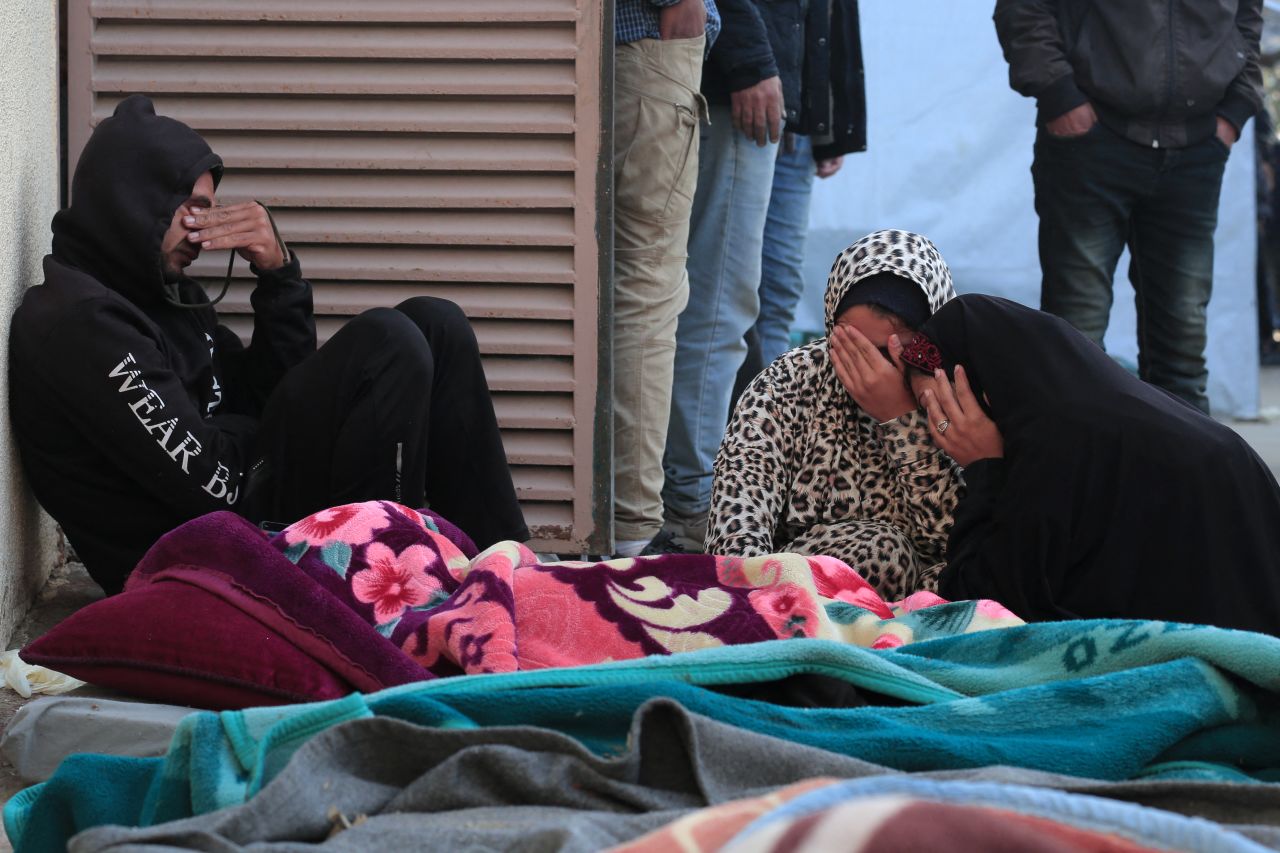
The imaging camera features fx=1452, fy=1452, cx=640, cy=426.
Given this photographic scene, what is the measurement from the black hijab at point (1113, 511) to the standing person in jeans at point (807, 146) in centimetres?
187

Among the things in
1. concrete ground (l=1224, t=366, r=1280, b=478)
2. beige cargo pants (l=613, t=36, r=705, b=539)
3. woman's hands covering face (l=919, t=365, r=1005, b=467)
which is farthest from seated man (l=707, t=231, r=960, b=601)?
concrete ground (l=1224, t=366, r=1280, b=478)

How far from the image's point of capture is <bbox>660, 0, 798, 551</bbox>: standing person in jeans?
12.8ft

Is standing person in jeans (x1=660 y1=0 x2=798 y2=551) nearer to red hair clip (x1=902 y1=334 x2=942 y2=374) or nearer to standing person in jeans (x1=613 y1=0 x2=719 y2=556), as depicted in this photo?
standing person in jeans (x1=613 y1=0 x2=719 y2=556)

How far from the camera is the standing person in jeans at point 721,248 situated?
3.89 m

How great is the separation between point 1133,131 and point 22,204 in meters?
2.92

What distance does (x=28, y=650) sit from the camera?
1939 mm

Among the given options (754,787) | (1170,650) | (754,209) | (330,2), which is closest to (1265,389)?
(754,209)

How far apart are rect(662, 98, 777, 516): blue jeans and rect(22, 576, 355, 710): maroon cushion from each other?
7.24 feet

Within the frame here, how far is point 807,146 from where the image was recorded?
4410 millimetres

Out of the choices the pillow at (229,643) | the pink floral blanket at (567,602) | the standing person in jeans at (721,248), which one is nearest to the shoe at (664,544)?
the standing person in jeans at (721,248)

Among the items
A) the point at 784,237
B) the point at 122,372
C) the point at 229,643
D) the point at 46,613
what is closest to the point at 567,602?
the point at 229,643

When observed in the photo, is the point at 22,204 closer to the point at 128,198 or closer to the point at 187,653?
the point at 128,198

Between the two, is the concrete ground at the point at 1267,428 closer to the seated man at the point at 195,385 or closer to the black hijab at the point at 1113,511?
the black hijab at the point at 1113,511

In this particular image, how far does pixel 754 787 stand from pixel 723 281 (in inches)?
106
